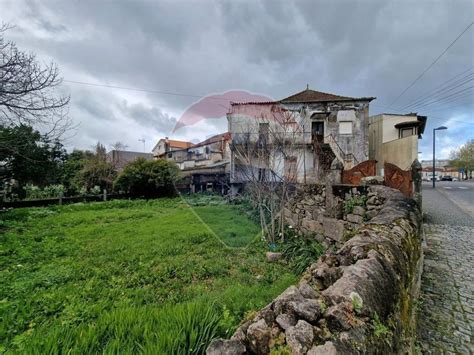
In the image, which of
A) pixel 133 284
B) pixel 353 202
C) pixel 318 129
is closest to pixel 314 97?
pixel 318 129

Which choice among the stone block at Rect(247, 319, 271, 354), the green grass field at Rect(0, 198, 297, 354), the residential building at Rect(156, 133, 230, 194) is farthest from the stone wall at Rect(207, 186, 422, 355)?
the residential building at Rect(156, 133, 230, 194)

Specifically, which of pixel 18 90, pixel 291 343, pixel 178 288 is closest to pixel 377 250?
pixel 291 343

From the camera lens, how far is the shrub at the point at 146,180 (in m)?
15.6

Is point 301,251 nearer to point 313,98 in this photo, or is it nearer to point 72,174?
point 313,98

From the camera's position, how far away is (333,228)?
445 centimetres

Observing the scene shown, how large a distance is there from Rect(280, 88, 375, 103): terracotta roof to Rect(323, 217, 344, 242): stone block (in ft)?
37.4

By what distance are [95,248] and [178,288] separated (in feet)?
10.6

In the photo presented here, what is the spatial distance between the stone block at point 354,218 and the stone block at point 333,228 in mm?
174

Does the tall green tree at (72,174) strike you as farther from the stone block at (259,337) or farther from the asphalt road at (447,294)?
the asphalt road at (447,294)

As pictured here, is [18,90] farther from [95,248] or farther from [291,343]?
[291,343]

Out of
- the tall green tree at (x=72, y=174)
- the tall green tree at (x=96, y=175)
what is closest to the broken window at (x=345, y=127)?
the tall green tree at (x=96, y=175)

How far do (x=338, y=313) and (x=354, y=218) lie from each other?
3470 mm

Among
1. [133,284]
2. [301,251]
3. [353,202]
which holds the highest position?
[353,202]

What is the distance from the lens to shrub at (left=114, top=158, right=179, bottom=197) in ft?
51.2
